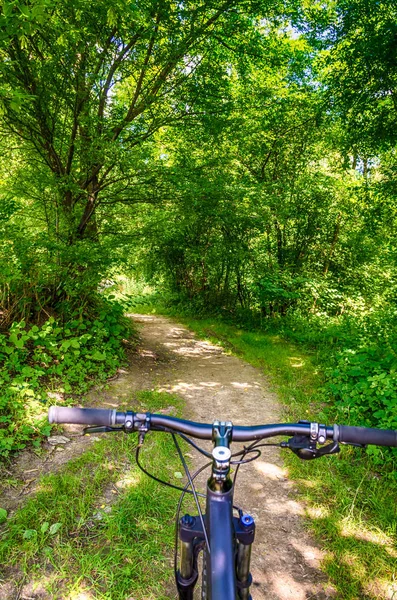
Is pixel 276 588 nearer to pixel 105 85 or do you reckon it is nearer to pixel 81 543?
pixel 81 543

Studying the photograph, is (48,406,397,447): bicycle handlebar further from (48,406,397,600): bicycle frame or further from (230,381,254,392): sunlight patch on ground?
(230,381,254,392): sunlight patch on ground

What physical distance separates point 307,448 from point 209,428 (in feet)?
1.28

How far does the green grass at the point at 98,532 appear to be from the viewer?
2201mm

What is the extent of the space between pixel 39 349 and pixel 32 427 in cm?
135

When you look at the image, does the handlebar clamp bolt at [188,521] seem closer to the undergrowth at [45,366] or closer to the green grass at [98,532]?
the green grass at [98,532]

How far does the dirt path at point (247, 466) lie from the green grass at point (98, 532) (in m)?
0.32

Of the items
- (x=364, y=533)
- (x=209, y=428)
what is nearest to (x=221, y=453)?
(x=209, y=428)

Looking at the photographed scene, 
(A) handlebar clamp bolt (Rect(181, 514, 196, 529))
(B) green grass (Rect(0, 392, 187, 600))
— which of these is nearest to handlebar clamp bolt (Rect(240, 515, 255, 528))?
(A) handlebar clamp bolt (Rect(181, 514, 196, 529))

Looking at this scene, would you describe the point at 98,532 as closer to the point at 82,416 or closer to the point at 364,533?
the point at 82,416

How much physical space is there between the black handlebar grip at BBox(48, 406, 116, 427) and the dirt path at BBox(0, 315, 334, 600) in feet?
6.08

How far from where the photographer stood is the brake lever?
126 centimetres

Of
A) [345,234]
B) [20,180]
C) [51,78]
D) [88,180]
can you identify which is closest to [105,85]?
[51,78]

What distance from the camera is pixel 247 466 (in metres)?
3.60

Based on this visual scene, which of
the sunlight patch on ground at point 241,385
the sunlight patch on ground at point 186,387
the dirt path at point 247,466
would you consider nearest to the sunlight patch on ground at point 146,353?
the dirt path at point 247,466
